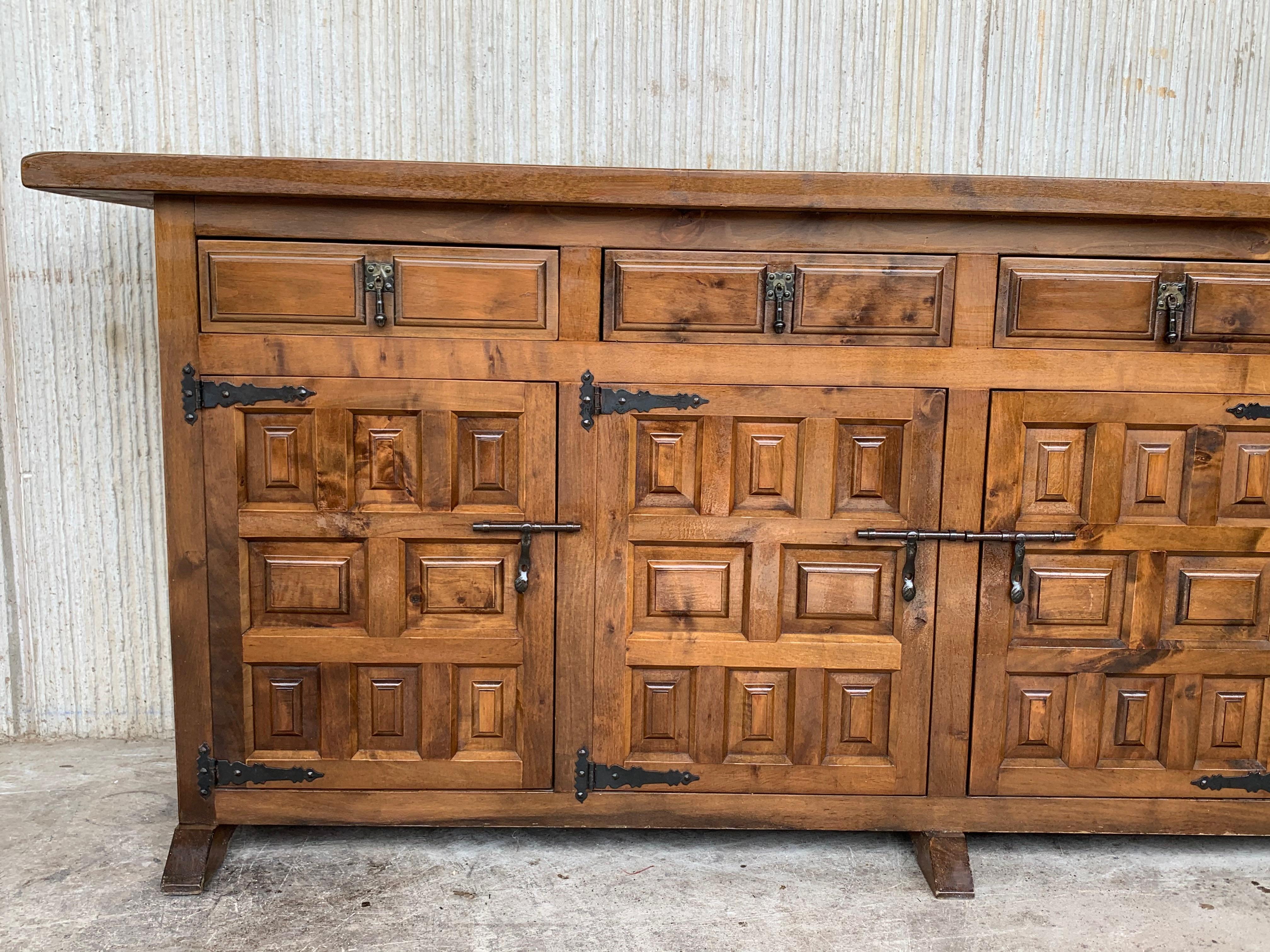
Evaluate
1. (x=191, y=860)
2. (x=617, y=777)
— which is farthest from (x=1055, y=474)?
(x=191, y=860)

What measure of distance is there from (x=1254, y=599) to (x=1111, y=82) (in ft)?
6.01

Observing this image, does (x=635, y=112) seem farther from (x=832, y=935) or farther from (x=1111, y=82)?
(x=832, y=935)

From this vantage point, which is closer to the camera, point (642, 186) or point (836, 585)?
point (642, 186)

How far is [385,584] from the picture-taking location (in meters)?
2.43

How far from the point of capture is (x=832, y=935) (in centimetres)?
226

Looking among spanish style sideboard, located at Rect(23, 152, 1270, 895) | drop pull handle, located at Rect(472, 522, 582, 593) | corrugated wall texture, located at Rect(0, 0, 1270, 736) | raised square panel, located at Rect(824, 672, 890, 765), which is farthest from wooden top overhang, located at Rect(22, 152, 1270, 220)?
raised square panel, located at Rect(824, 672, 890, 765)

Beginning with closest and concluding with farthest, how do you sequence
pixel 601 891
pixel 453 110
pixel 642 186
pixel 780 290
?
pixel 642 186 → pixel 780 290 → pixel 601 891 → pixel 453 110

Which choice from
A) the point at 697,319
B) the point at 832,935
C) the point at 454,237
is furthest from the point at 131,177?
the point at 832,935

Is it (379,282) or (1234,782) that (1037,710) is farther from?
(379,282)

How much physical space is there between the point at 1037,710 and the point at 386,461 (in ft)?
5.91

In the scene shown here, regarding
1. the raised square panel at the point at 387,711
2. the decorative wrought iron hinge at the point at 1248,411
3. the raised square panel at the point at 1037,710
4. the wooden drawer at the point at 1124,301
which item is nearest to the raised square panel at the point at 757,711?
the raised square panel at the point at 1037,710

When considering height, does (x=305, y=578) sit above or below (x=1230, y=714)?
above

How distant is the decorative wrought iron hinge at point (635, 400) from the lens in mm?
2369

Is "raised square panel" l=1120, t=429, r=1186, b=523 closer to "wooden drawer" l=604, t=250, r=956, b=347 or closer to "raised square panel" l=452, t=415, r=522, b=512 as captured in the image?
"wooden drawer" l=604, t=250, r=956, b=347
